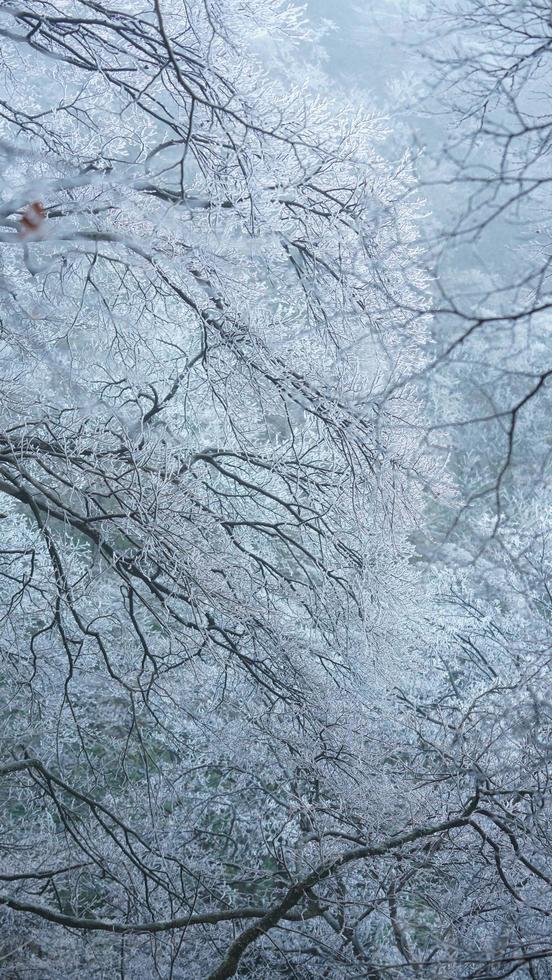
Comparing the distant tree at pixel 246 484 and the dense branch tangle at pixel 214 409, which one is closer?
the distant tree at pixel 246 484

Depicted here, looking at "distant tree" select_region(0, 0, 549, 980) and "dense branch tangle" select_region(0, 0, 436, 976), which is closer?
"distant tree" select_region(0, 0, 549, 980)

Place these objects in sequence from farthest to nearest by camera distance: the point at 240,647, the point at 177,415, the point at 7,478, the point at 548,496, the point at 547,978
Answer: the point at 548,496 → the point at 177,415 → the point at 240,647 → the point at 7,478 → the point at 547,978

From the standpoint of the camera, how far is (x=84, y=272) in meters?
5.71

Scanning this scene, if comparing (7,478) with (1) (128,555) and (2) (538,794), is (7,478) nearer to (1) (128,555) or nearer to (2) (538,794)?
(1) (128,555)

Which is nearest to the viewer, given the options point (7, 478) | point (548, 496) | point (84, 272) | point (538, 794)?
point (538, 794)

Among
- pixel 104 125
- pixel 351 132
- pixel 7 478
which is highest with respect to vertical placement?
pixel 104 125

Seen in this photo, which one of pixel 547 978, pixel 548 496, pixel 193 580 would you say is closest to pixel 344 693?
pixel 193 580

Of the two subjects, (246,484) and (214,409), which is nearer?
(214,409)

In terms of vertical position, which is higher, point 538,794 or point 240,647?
point 240,647

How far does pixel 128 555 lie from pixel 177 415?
14.2 ft

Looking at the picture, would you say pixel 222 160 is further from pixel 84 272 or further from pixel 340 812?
pixel 340 812

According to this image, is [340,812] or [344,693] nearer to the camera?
[340,812]

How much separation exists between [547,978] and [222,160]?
11.9 feet

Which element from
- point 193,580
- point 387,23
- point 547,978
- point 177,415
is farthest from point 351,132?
point 387,23
